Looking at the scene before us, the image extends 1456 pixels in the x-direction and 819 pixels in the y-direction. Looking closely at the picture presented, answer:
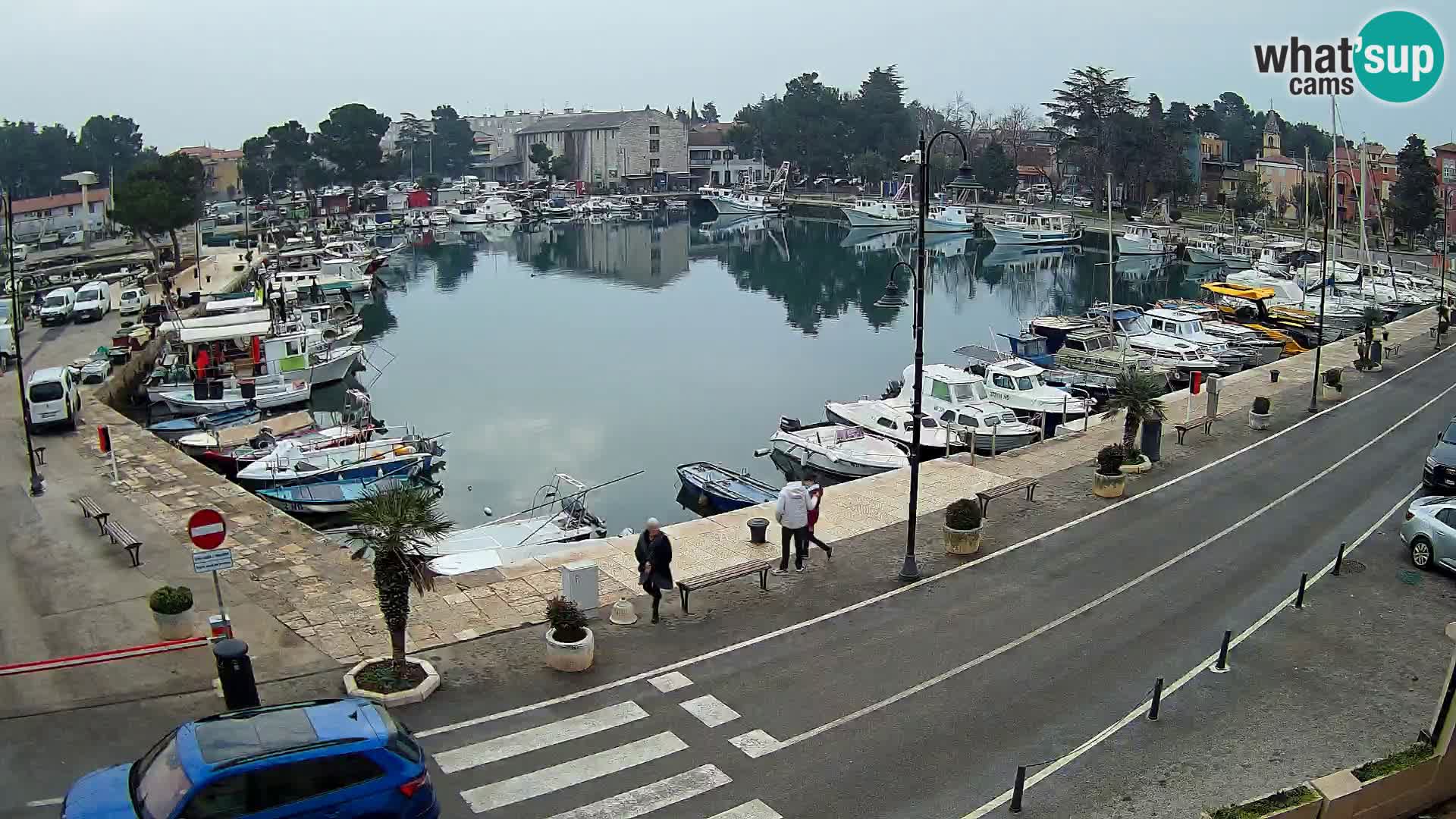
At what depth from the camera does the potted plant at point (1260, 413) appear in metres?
29.3

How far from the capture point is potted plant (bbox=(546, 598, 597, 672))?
15156 millimetres

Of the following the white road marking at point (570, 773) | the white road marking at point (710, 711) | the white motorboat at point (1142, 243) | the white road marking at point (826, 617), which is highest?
the white motorboat at point (1142, 243)

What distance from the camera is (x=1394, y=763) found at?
11906 millimetres

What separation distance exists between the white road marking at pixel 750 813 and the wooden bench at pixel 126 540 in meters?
13.4

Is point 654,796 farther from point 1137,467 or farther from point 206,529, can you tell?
point 1137,467

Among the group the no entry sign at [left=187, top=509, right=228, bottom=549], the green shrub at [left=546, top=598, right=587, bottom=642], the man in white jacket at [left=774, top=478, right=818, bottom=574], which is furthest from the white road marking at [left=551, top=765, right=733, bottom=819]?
the man in white jacket at [left=774, top=478, right=818, bottom=574]

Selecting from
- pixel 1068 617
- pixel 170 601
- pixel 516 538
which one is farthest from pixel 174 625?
pixel 1068 617

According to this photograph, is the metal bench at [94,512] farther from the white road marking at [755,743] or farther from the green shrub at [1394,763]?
the green shrub at [1394,763]

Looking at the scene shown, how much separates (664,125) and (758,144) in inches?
568

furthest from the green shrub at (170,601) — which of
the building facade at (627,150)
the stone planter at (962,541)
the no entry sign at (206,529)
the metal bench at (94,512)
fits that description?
the building facade at (627,150)

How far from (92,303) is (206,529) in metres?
45.9

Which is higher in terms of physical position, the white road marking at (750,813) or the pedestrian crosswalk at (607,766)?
the pedestrian crosswalk at (607,766)

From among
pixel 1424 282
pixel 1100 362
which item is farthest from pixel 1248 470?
pixel 1424 282

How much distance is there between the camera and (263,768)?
9.70 m
